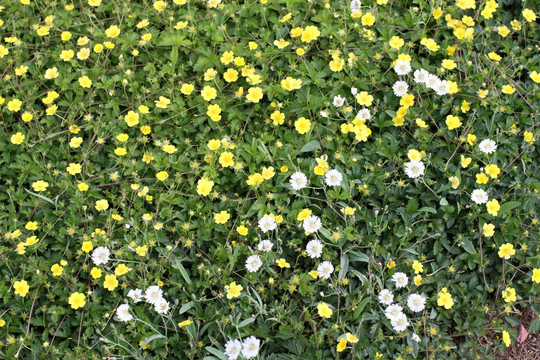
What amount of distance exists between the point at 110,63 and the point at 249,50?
0.86 meters

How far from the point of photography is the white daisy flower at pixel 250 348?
88.1 inches

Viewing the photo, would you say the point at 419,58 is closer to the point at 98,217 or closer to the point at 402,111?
the point at 402,111

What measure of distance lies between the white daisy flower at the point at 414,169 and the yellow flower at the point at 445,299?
573 mm

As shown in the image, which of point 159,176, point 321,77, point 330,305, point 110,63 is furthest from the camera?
point 110,63

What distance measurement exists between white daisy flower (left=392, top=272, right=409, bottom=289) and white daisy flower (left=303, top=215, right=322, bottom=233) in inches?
16.8

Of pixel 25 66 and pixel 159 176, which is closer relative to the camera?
pixel 159 176

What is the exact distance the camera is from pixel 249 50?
10.3 feet

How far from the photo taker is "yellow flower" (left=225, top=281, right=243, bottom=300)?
2373 millimetres

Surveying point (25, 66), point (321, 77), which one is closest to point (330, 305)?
point (321, 77)

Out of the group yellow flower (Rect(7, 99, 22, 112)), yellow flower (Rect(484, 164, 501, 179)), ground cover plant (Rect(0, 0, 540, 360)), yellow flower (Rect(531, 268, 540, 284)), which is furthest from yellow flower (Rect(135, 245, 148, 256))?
yellow flower (Rect(531, 268, 540, 284))

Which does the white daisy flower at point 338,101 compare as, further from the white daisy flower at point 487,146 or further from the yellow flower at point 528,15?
the yellow flower at point 528,15

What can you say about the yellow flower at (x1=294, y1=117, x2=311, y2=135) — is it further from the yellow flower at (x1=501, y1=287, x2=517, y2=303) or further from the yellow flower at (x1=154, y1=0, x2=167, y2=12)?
the yellow flower at (x1=501, y1=287, x2=517, y2=303)

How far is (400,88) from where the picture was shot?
9.40ft

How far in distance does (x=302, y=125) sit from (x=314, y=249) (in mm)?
704
